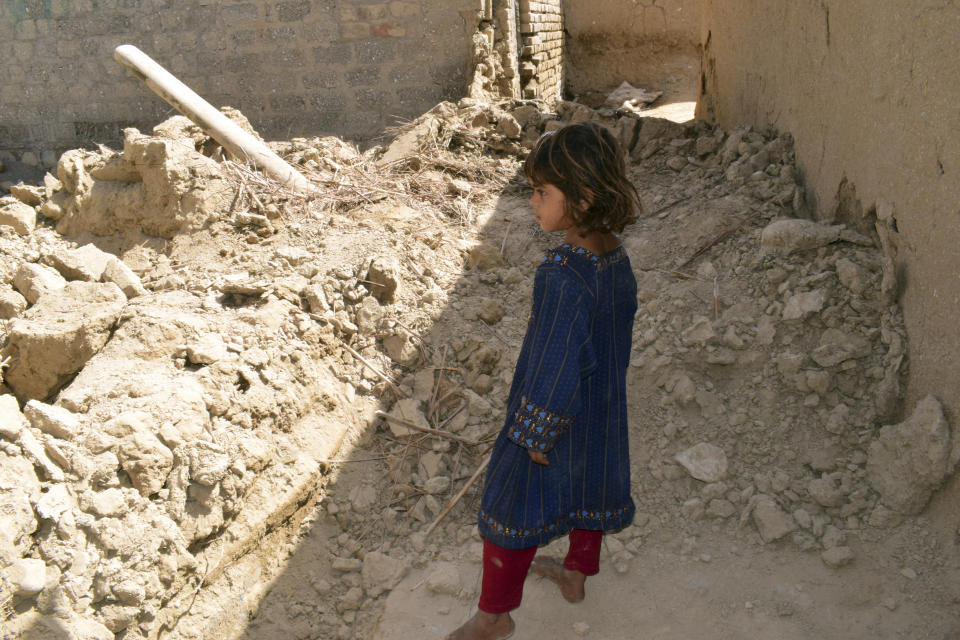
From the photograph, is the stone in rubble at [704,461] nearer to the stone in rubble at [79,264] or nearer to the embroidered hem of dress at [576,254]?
the embroidered hem of dress at [576,254]

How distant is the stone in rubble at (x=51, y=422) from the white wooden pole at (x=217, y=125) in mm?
2376

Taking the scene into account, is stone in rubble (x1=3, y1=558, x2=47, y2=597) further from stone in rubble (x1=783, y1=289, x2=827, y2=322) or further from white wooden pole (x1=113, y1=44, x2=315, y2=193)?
white wooden pole (x1=113, y1=44, x2=315, y2=193)

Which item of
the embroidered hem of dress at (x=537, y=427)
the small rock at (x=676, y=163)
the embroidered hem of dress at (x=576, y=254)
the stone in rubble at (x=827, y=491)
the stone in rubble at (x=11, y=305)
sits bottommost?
the stone in rubble at (x=827, y=491)

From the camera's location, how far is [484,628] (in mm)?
2328

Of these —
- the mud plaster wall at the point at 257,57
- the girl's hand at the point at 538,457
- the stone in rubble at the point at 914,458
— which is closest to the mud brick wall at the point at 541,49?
the mud plaster wall at the point at 257,57

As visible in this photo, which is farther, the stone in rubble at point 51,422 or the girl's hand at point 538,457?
the stone in rubble at point 51,422

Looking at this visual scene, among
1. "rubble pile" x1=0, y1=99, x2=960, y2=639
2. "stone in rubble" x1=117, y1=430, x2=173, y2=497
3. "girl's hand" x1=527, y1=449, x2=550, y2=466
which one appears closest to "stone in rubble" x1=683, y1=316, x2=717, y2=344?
"rubble pile" x1=0, y1=99, x2=960, y2=639

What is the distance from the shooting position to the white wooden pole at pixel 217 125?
477cm

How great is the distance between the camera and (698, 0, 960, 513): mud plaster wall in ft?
7.85

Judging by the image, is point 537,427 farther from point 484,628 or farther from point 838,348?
point 838,348

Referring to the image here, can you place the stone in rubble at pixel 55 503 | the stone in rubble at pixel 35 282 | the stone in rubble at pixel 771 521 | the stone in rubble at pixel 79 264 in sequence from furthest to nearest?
1. the stone in rubble at pixel 79 264
2. the stone in rubble at pixel 35 282
3. the stone in rubble at pixel 771 521
4. the stone in rubble at pixel 55 503

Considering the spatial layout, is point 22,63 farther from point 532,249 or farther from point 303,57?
point 532,249

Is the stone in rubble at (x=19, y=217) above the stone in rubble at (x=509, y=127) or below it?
below

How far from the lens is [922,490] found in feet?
8.09
